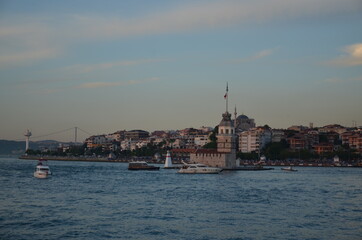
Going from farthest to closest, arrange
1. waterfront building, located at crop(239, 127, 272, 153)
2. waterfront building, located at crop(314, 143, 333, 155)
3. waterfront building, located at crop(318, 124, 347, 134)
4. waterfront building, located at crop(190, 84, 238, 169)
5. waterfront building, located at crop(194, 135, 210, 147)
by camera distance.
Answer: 1. waterfront building, located at crop(194, 135, 210, 147)
2. waterfront building, located at crop(318, 124, 347, 134)
3. waterfront building, located at crop(239, 127, 272, 153)
4. waterfront building, located at crop(314, 143, 333, 155)
5. waterfront building, located at crop(190, 84, 238, 169)

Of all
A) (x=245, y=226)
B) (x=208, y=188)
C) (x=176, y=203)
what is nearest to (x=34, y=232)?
(x=245, y=226)

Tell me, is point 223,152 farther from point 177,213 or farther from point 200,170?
point 177,213

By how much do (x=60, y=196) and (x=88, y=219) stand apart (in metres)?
7.54

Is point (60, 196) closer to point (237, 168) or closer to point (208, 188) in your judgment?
point (208, 188)

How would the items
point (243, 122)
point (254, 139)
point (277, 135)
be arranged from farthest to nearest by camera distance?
1. point (243, 122)
2. point (277, 135)
3. point (254, 139)

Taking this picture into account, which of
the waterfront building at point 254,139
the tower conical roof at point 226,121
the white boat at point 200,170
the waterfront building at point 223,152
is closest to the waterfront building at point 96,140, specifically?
the waterfront building at point 254,139

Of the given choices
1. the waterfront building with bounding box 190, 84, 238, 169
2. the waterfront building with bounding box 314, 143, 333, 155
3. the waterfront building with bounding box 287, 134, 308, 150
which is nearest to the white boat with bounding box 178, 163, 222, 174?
the waterfront building with bounding box 190, 84, 238, 169

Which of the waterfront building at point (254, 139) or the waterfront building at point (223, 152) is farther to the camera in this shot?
the waterfront building at point (254, 139)

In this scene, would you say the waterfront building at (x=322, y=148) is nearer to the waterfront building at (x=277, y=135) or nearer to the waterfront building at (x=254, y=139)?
the waterfront building at (x=277, y=135)

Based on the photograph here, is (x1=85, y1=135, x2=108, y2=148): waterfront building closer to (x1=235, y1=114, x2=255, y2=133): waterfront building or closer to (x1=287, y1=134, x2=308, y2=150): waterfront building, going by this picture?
(x1=235, y1=114, x2=255, y2=133): waterfront building

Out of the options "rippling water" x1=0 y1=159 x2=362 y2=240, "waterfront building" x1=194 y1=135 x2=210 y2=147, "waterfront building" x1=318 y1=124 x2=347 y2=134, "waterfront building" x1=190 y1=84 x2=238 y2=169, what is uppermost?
"waterfront building" x1=318 y1=124 x2=347 y2=134

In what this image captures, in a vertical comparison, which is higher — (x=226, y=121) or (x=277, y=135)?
(x=277, y=135)

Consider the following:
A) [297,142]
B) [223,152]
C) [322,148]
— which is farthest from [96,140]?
[223,152]

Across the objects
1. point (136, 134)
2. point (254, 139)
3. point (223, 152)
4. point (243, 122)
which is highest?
point (243, 122)
